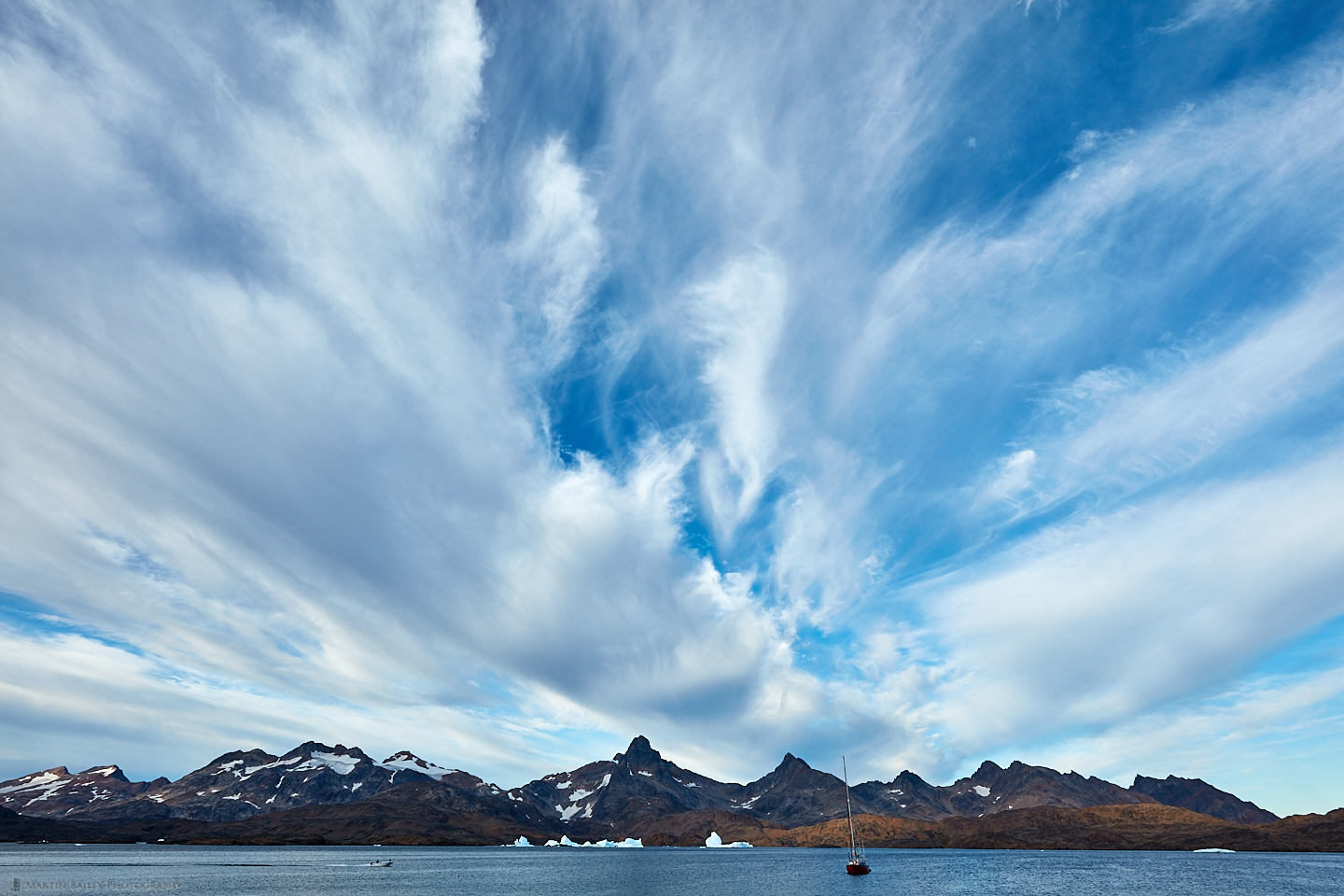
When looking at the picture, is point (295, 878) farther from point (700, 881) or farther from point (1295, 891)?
point (1295, 891)

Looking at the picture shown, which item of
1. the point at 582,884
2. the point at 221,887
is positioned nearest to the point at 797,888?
the point at 582,884

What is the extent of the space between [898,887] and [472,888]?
333 ft

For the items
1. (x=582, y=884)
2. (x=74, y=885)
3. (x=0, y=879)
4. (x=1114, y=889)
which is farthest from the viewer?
(x=582, y=884)

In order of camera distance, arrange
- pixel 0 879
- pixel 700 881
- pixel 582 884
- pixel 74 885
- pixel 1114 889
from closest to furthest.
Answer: pixel 74 885
pixel 0 879
pixel 1114 889
pixel 582 884
pixel 700 881

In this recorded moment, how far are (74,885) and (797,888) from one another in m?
150

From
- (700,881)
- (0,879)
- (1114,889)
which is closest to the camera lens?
(0,879)

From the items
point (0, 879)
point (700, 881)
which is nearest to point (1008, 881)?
point (700, 881)

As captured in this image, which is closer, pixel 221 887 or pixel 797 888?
pixel 221 887

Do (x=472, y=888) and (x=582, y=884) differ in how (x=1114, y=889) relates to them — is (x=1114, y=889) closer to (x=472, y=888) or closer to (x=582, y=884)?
(x=582, y=884)

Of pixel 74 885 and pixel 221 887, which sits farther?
pixel 221 887

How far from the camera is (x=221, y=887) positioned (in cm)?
14788

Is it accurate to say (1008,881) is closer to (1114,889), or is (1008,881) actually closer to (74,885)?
(1114,889)

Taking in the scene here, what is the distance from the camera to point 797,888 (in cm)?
16375

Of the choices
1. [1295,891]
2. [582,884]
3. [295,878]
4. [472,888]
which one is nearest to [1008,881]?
[1295,891]
